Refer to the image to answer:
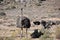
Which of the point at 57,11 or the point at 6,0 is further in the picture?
the point at 6,0

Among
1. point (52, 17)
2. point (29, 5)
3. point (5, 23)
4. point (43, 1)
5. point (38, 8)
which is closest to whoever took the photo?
point (5, 23)

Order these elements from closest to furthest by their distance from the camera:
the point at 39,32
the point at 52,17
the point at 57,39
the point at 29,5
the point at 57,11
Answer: the point at 57,39, the point at 39,32, the point at 52,17, the point at 57,11, the point at 29,5

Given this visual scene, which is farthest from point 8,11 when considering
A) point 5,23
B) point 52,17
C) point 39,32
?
point 39,32

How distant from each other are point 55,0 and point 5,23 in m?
23.1

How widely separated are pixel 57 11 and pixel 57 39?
23474 millimetres

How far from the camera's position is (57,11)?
142ft

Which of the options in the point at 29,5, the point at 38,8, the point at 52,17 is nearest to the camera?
the point at 52,17

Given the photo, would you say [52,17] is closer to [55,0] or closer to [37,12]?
[37,12]

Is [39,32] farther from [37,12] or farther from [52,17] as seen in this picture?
[37,12]

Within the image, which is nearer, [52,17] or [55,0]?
[52,17]

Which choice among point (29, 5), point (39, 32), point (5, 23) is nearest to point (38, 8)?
point (29, 5)

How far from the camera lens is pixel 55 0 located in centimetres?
5431

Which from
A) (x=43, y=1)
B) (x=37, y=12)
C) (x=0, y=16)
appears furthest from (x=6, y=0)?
(x=0, y=16)

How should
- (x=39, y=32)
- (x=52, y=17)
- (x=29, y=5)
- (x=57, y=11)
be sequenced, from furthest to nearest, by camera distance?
(x=29, y=5)
(x=57, y=11)
(x=52, y=17)
(x=39, y=32)
